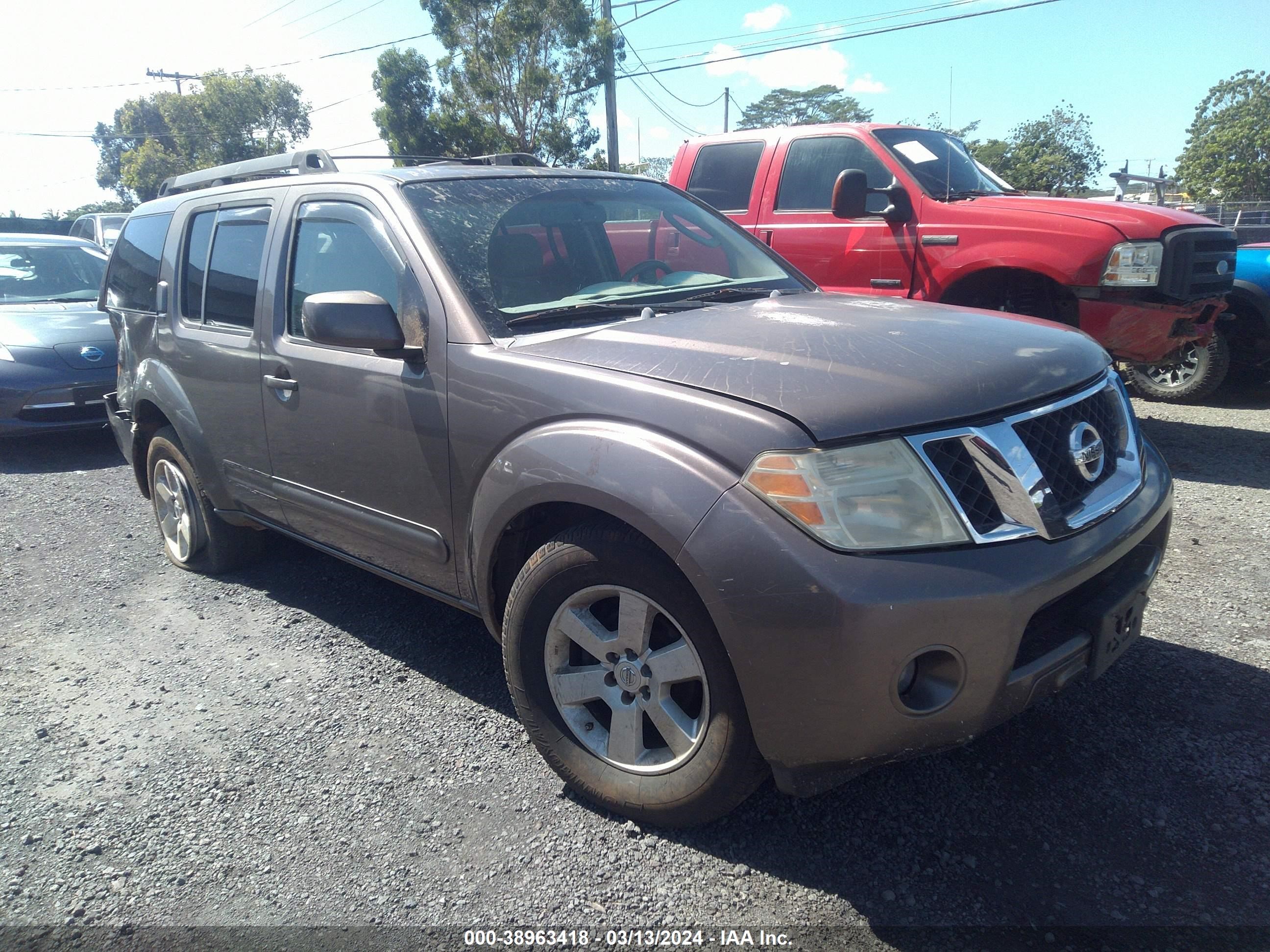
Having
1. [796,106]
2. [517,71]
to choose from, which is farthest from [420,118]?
[796,106]

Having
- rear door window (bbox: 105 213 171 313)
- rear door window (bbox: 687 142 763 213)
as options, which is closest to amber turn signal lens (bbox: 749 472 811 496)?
rear door window (bbox: 105 213 171 313)

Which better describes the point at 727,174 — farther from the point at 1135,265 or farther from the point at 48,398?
the point at 48,398

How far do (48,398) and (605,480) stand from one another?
257 inches

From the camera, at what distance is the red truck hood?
5.29 m

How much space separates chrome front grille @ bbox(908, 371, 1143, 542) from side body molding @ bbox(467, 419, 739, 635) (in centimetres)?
51

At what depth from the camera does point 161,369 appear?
4.19 metres

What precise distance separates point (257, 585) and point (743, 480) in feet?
10.6

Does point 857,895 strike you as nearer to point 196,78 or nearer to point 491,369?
point 491,369

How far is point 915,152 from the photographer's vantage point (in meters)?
6.18

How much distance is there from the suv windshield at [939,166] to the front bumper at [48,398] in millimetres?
6155

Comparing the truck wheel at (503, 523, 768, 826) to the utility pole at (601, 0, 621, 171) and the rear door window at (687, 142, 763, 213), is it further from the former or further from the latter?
the utility pole at (601, 0, 621, 171)

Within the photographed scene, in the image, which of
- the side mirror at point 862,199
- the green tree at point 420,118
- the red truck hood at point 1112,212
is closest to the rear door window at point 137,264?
the side mirror at point 862,199

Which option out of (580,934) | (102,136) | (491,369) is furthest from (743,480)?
(102,136)

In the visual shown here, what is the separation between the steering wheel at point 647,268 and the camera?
334 centimetres
